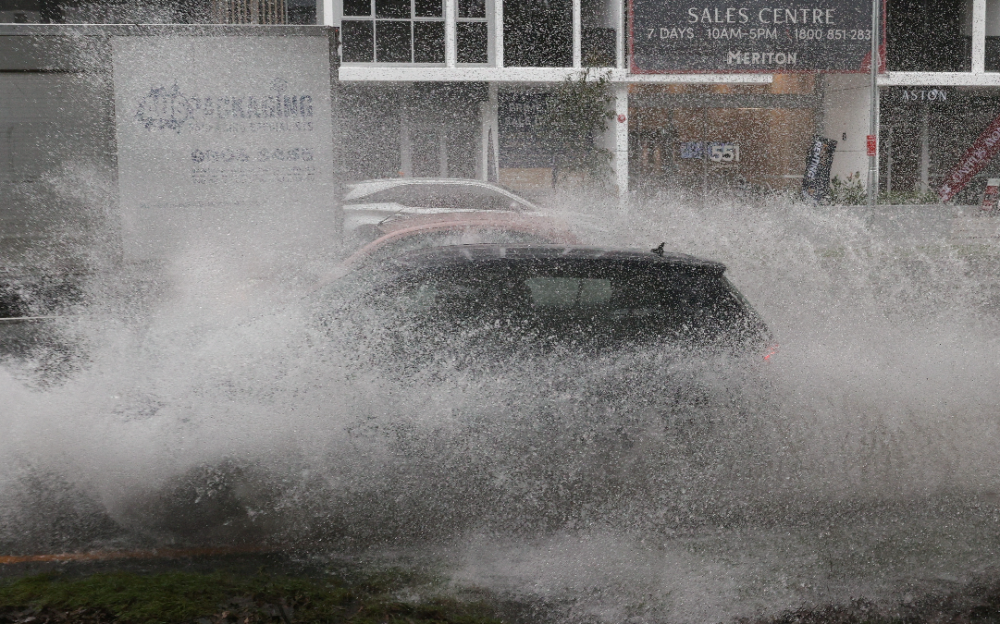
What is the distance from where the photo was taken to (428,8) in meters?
25.9

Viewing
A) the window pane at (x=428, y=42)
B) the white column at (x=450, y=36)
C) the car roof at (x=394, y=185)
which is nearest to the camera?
the car roof at (x=394, y=185)

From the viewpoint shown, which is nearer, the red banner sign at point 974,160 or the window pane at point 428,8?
the window pane at point 428,8

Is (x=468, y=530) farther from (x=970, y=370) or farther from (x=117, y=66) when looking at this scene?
(x=117, y=66)

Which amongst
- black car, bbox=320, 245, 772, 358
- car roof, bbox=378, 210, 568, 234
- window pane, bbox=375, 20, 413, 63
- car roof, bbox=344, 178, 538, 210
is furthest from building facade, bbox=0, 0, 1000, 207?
black car, bbox=320, 245, 772, 358

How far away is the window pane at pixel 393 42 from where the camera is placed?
25.5m

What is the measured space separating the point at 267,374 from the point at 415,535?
947 mm

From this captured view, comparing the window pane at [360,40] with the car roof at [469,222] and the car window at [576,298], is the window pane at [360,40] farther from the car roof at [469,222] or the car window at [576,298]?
the car window at [576,298]

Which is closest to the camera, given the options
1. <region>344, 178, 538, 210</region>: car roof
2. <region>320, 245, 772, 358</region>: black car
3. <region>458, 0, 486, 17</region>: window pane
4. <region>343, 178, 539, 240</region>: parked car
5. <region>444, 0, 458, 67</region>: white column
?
<region>320, 245, 772, 358</region>: black car

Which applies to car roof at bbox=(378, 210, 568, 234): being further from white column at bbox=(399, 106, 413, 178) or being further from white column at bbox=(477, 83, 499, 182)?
white column at bbox=(477, 83, 499, 182)

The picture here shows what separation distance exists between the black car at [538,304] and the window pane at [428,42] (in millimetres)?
21845

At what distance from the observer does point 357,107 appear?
92.1 feet

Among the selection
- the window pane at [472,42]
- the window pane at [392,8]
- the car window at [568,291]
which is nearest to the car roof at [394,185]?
the car window at [568,291]

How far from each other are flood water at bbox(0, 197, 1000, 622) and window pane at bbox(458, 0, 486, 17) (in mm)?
22584

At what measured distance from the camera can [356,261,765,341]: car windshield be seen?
4410 millimetres
